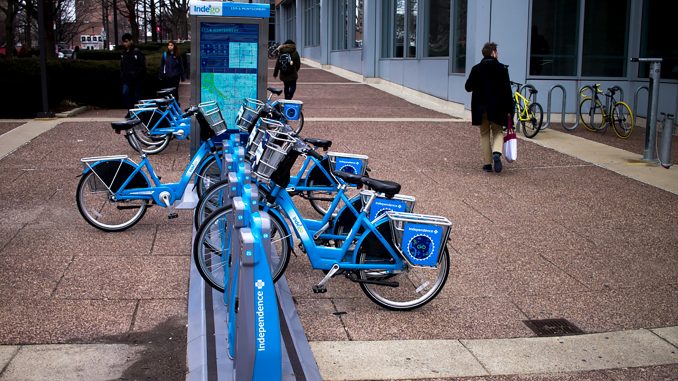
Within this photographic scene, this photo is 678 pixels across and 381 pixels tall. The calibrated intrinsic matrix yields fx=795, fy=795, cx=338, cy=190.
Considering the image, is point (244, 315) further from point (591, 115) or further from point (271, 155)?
point (591, 115)

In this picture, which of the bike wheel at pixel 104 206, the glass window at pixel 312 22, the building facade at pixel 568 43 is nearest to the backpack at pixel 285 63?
the building facade at pixel 568 43

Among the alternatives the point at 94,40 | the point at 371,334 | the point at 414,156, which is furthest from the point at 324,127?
the point at 94,40

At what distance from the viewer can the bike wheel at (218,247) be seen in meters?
5.54

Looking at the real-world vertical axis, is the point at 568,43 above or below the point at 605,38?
below

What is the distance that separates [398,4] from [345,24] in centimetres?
1008

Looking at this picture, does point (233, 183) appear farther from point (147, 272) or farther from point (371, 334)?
point (147, 272)

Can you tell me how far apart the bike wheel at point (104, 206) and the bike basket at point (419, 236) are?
125 inches

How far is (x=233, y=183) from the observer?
485 cm

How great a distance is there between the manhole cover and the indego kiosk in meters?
6.11

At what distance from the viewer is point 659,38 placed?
17.1m

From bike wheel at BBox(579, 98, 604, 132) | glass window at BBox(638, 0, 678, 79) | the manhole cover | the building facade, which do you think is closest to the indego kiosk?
the manhole cover

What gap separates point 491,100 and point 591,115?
5747 millimetres

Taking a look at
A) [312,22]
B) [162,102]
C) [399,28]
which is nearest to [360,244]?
[162,102]

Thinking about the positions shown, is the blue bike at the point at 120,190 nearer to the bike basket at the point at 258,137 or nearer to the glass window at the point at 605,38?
the bike basket at the point at 258,137
